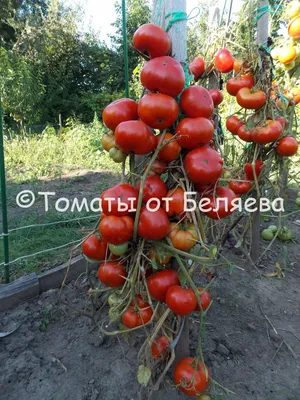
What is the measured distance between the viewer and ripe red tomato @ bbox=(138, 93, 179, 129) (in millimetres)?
910

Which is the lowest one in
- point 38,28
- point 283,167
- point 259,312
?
point 259,312

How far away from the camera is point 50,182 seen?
4.27 meters

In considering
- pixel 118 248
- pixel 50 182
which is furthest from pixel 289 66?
pixel 50 182

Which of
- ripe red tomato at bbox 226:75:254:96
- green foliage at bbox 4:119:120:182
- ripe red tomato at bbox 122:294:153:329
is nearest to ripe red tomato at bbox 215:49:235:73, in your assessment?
ripe red tomato at bbox 226:75:254:96

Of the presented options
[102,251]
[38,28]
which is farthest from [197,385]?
[38,28]

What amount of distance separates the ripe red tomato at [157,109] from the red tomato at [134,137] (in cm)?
3

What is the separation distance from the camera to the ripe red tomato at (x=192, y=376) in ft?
3.74

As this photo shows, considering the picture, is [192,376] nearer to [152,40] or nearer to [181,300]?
[181,300]

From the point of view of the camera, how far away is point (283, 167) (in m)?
2.04

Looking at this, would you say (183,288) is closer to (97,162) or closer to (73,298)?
(73,298)

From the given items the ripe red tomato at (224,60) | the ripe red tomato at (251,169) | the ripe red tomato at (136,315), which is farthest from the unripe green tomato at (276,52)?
the ripe red tomato at (136,315)

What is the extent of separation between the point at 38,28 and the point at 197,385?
10.5 metres

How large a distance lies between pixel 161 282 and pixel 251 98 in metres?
1.19

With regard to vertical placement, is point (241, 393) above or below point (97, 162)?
below
